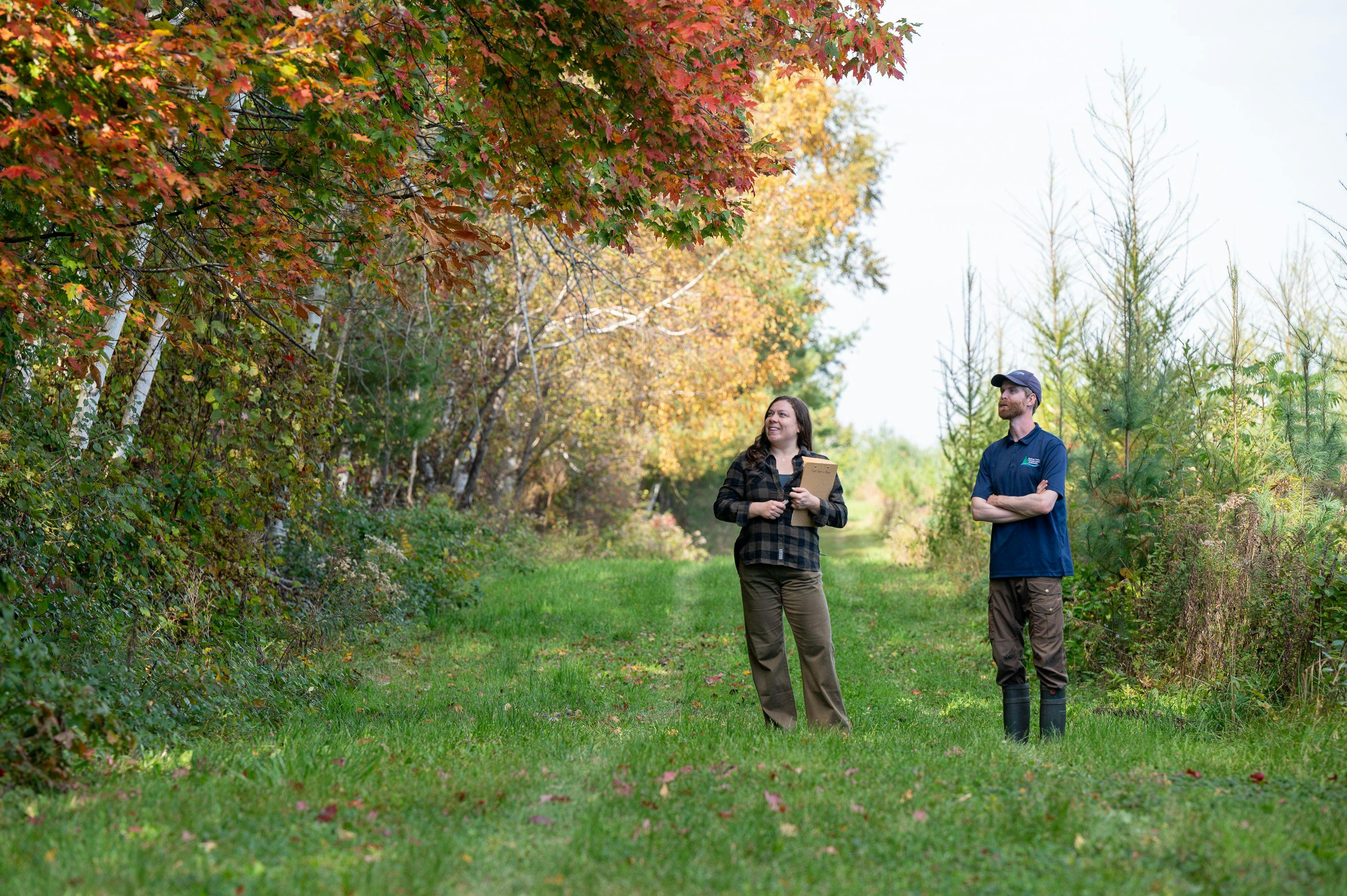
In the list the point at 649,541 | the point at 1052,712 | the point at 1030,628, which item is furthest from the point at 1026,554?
the point at 649,541

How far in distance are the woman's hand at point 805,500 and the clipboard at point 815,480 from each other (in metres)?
0.02

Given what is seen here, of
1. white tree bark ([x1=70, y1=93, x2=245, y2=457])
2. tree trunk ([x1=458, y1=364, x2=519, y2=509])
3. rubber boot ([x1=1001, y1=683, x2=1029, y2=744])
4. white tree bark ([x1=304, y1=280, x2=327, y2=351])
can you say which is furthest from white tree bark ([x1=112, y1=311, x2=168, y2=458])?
tree trunk ([x1=458, y1=364, x2=519, y2=509])

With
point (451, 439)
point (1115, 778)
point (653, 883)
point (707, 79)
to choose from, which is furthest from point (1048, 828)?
point (451, 439)

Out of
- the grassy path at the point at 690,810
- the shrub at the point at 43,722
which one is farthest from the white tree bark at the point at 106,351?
the grassy path at the point at 690,810

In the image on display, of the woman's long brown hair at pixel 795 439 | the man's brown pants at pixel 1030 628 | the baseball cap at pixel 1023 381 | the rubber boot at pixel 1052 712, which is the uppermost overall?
the baseball cap at pixel 1023 381

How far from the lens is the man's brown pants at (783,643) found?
607 cm

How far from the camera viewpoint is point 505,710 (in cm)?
688

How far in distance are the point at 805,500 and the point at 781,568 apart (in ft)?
1.49

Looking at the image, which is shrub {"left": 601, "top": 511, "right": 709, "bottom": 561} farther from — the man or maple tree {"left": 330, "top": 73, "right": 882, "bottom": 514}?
the man

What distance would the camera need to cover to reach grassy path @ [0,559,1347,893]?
3521mm

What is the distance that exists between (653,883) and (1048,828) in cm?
159

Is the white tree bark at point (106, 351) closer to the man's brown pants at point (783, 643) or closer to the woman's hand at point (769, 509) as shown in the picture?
the woman's hand at point (769, 509)

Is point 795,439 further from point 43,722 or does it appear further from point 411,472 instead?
point 411,472

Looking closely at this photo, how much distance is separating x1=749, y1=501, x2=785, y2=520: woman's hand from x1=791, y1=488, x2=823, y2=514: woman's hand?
9cm
